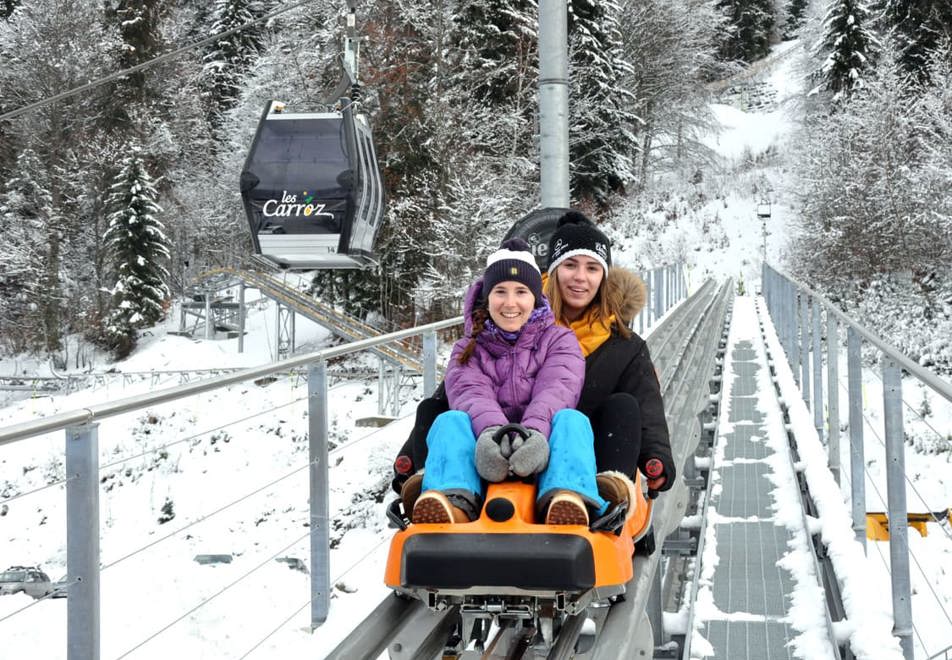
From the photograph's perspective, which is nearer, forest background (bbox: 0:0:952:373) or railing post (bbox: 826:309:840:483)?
railing post (bbox: 826:309:840:483)

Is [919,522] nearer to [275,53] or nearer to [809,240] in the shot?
[809,240]

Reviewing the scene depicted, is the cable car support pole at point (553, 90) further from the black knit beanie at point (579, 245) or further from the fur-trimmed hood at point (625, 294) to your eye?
the fur-trimmed hood at point (625, 294)

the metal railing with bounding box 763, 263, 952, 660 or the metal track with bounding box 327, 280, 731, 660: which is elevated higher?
the metal railing with bounding box 763, 263, 952, 660

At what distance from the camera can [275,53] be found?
24828 mm

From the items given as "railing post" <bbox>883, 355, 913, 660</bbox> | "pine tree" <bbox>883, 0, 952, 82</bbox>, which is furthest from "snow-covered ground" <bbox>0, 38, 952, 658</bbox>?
"pine tree" <bbox>883, 0, 952, 82</bbox>

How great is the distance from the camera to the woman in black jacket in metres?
2.71

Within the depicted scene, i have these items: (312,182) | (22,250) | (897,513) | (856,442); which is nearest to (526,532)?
(897,513)

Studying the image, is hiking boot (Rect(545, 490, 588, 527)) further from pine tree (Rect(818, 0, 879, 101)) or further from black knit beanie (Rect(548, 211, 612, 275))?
pine tree (Rect(818, 0, 879, 101))

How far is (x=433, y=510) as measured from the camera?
2.38 meters

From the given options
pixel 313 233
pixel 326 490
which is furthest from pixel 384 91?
pixel 326 490

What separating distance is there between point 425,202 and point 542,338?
1873 centimetres

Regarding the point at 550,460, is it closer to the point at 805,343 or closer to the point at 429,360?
the point at 429,360

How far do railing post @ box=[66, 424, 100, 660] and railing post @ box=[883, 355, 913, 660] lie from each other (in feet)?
8.16

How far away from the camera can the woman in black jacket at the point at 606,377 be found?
2.71m
